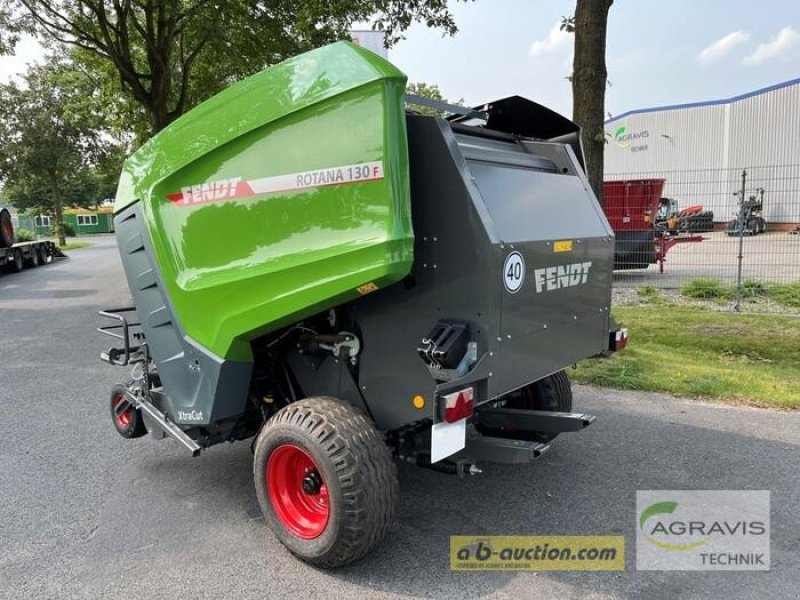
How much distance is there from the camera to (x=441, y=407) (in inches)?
104

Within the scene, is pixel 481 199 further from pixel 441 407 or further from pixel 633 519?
pixel 633 519

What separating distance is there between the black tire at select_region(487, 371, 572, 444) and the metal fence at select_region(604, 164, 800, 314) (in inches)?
264

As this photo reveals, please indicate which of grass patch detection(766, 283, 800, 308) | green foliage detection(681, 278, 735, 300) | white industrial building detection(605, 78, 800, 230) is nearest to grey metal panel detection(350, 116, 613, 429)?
grass patch detection(766, 283, 800, 308)

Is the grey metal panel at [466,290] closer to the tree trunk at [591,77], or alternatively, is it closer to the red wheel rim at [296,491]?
the red wheel rim at [296,491]

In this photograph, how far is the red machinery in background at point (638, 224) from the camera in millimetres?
12492

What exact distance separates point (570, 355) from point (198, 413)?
213 cm

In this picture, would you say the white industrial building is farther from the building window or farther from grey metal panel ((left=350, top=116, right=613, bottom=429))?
the building window

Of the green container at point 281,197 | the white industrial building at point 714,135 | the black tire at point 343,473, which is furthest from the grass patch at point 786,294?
the white industrial building at point 714,135

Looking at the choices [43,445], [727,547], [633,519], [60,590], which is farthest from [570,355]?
[43,445]

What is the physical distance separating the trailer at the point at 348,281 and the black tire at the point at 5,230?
61.2 ft

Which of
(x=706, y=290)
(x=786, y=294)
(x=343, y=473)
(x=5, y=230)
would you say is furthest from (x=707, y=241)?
(x=5, y=230)

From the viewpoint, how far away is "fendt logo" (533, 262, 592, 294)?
3072mm

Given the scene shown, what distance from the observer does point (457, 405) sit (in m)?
2.66

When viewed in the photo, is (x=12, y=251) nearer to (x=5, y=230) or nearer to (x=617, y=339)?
(x=5, y=230)
